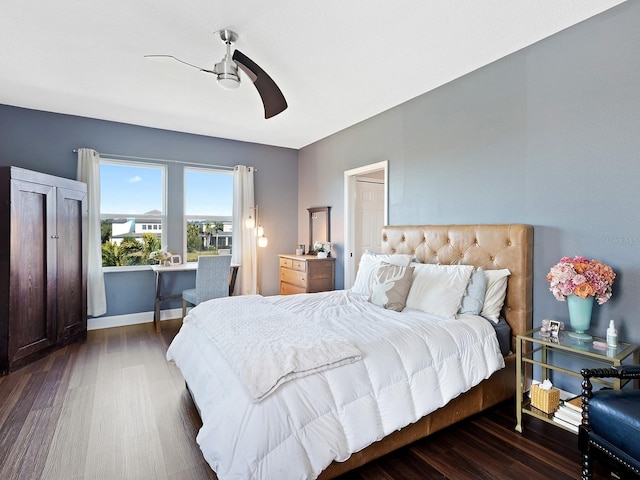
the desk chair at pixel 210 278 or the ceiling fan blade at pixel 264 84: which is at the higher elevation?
the ceiling fan blade at pixel 264 84

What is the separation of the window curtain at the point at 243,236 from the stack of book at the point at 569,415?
4.02m

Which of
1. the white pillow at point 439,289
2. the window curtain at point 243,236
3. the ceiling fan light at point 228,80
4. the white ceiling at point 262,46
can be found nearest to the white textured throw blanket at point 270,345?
the white pillow at point 439,289

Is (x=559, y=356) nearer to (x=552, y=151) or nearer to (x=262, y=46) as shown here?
Answer: (x=552, y=151)

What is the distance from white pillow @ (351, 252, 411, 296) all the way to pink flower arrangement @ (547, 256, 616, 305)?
4.19 feet

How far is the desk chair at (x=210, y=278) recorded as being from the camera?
162 inches

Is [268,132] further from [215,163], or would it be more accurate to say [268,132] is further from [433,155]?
[433,155]

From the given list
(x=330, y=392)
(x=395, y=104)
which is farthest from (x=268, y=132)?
(x=330, y=392)

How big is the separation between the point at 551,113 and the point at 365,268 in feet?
6.51

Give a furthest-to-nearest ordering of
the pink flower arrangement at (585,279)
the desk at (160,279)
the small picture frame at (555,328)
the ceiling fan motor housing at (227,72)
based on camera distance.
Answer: the desk at (160,279), the ceiling fan motor housing at (227,72), the small picture frame at (555,328), the pink flower arrangement at (585,279)

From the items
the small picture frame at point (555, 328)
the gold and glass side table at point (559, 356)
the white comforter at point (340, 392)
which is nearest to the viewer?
the white comforter at point (340, 392)

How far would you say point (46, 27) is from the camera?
2.34 metres

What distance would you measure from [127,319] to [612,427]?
16.4ft

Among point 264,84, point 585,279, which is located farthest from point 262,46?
point 585,279

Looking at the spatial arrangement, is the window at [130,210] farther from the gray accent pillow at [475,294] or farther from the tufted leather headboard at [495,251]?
the gray accent pillow at [475,294]
